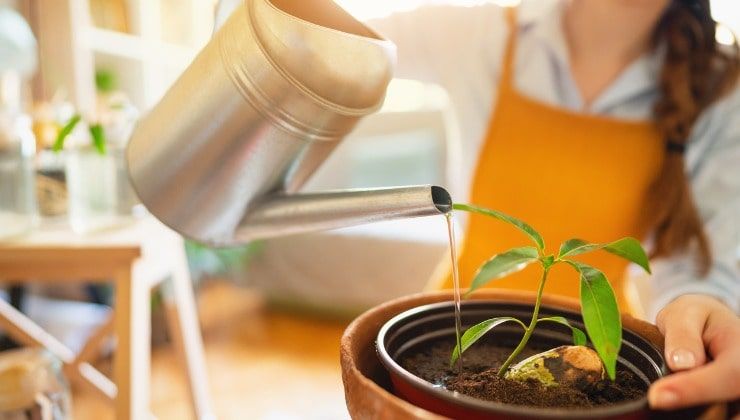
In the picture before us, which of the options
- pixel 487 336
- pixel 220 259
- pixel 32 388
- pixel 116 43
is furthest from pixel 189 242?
pixel 487 336

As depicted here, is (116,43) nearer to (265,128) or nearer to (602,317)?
(265,128)

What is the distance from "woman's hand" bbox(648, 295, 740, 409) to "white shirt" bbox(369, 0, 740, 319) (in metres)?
0.53

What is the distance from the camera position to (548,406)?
1.11 feet

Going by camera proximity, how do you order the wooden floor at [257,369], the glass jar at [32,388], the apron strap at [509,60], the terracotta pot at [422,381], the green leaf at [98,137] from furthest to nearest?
the wooden floor at [257,369] → the apron strap at [509,60] → the green leaf at [98,137] → the glass jar at [32,388] → the terracotta pot at [422,381]

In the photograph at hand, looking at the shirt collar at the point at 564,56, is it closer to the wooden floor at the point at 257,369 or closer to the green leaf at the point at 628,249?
the green leaf at the point at 628,249

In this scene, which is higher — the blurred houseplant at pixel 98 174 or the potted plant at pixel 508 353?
the potted plant at pixel 508 353

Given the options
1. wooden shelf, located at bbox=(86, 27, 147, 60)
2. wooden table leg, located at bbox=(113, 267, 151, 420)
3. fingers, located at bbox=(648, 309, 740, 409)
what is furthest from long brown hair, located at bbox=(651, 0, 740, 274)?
wooden shelf, located at bbox=(86, 27, 147, 60)

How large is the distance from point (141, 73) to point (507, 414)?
2.41 metres

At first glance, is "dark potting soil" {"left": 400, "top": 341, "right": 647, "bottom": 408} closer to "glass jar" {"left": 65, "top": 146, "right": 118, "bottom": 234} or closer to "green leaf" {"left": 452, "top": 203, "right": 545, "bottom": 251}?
"green leaf" {"left": 452, "top": 203, "right": 545, "bottom": 251}

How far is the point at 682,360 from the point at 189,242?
7.00ft

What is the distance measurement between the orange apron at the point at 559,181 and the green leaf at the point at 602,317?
1.99ft

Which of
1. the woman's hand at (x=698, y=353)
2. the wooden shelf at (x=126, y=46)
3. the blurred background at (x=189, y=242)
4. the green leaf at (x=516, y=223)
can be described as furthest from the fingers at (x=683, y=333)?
the wooden shelf at (x=126, y=46)

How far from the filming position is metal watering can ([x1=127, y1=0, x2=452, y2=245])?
41 centimetres

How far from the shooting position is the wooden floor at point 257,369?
179 cm
